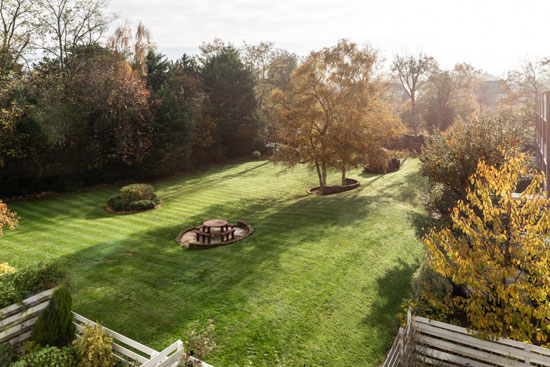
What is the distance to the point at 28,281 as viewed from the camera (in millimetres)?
7184

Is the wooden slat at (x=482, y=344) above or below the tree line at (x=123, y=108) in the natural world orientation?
below

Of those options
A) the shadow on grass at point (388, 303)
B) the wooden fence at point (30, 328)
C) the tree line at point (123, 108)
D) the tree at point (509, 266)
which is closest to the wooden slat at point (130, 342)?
the wooden fence at point (30, 328)

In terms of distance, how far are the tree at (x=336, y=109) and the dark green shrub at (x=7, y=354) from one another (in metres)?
17.2

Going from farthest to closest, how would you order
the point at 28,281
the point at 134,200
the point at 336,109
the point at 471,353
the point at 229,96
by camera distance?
the point at 229,96, the point at 336,109, the point at 134,200, the point at 28,281, the point at 471,353

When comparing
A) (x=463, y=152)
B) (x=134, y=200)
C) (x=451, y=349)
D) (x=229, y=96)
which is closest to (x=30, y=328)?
(x=451, y=349)

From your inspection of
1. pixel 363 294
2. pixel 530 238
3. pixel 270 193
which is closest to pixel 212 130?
pixel 270 193

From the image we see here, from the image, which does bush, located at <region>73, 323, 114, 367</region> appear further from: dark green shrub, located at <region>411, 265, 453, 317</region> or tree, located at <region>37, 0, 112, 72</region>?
tree, located at <region>37, 0, 112, 72</region>

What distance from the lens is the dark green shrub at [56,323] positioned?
6.84 meters

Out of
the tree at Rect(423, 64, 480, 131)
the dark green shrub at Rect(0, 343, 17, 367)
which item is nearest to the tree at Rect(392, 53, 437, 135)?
the tree at Rect(423, 64, 480, 131)

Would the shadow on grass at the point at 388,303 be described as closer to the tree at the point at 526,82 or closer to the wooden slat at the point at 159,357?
the wooden slat at the point at 159,357

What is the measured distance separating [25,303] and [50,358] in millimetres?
1490

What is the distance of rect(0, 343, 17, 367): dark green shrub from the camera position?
6254mm

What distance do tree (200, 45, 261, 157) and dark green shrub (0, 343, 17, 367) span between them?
31.3m

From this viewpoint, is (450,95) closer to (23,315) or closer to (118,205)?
(118,205)
